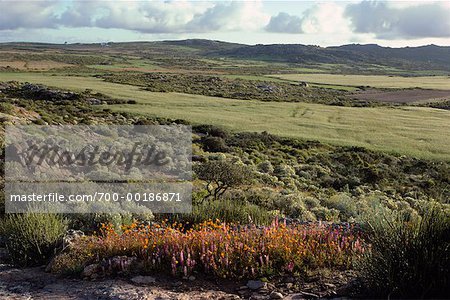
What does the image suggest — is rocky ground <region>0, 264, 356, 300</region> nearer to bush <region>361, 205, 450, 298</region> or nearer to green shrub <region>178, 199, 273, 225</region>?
bush <region>361, 205, 450, 298</region>

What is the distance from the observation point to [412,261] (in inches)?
224

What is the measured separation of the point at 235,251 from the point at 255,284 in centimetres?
67

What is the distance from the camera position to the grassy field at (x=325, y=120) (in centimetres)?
3959

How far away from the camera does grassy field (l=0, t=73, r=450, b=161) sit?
3959 cm

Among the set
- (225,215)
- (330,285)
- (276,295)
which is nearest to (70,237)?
(225,215)

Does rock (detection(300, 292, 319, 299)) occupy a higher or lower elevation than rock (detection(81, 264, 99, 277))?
higher

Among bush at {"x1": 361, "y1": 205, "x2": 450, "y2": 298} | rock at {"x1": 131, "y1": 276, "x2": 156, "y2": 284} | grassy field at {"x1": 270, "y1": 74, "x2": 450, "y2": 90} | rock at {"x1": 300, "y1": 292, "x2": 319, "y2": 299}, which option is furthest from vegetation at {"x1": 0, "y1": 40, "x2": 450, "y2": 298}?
grassy field at {"x1": 270, "y1": 74, "x2": 450, "y2": 90}

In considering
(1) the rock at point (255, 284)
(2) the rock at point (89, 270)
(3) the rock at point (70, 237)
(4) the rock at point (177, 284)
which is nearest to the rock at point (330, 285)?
(1) the rock at point (255, 284)

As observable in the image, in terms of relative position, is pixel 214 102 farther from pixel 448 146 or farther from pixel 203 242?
pixel 203 242

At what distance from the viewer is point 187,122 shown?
44031 mm

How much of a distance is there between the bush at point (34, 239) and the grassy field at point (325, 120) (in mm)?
32012

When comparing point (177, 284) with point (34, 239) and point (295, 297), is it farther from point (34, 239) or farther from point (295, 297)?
point (34, 239)

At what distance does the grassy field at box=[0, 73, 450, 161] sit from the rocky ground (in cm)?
3127

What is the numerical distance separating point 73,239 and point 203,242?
267 centimetres
